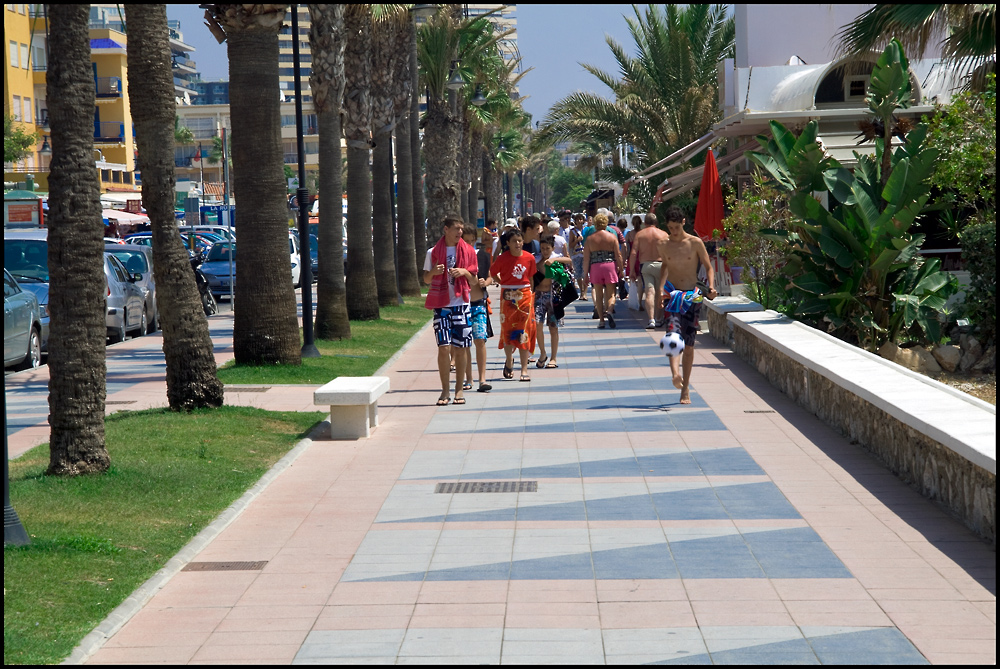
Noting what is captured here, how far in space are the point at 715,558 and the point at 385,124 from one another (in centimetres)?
2061

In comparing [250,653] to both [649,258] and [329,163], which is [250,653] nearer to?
[329,163]

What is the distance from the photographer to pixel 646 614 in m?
5.55

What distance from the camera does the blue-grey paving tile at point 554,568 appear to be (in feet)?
20.4

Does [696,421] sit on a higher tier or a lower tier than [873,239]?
lower

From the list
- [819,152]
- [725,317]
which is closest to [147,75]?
[819,152]

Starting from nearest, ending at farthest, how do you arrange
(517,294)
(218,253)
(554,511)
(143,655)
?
(143,655), (554,511), (517,294), (218,253)

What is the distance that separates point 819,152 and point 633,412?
15.9 ft

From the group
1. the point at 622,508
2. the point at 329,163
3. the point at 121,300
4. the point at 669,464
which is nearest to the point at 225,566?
the point at 622,508

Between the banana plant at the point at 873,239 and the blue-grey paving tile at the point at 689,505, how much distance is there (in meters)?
6.05

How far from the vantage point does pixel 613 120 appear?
33.4 m

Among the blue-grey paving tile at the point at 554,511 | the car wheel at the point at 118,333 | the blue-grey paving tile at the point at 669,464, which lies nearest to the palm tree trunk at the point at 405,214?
the car wheel at the point at 118,333

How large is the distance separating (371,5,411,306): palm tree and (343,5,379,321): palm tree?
253cm

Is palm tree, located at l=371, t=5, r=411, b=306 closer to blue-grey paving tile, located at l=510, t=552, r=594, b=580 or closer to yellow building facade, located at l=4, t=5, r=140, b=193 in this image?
blue-grey paving tile, located at l=510, t=552, r=594, b=580

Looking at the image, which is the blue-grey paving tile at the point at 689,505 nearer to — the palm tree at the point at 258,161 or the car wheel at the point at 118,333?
the palm tree at the point at 258,161
